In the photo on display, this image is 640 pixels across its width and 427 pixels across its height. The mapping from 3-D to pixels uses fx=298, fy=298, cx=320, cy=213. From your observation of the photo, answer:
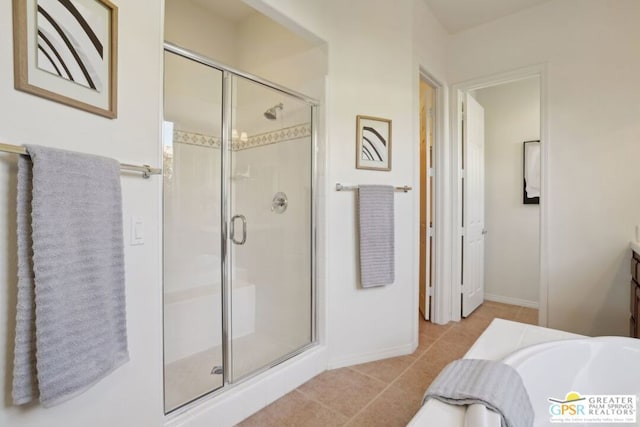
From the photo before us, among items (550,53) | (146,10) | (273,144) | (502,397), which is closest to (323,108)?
(273,144)

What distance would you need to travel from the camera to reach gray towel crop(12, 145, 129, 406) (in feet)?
2.83

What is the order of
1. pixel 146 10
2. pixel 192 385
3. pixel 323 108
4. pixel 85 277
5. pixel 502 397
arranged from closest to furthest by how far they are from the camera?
pixel 502 397
pixel 85 277
pixel 146 10
pixel 192 385
pixel 323 108

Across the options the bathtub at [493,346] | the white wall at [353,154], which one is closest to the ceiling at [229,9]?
the white wall at [353,154]

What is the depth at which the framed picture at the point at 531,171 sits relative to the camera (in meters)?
3.41

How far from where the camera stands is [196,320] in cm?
220

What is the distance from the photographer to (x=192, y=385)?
5.67ft

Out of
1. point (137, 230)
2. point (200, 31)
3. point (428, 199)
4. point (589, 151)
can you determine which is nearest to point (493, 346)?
point (137, 230)

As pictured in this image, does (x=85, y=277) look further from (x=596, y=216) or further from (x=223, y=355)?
(x=596, y=216)

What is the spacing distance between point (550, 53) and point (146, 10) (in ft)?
9.72

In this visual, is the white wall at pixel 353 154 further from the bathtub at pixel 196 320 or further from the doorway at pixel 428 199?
the bathtub at pixel 196 320

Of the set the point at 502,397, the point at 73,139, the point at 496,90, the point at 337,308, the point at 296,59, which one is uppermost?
the point at 496,90

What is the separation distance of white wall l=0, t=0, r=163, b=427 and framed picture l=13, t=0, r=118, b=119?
0.09 ft

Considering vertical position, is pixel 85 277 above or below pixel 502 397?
above

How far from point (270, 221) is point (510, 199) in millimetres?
2946
